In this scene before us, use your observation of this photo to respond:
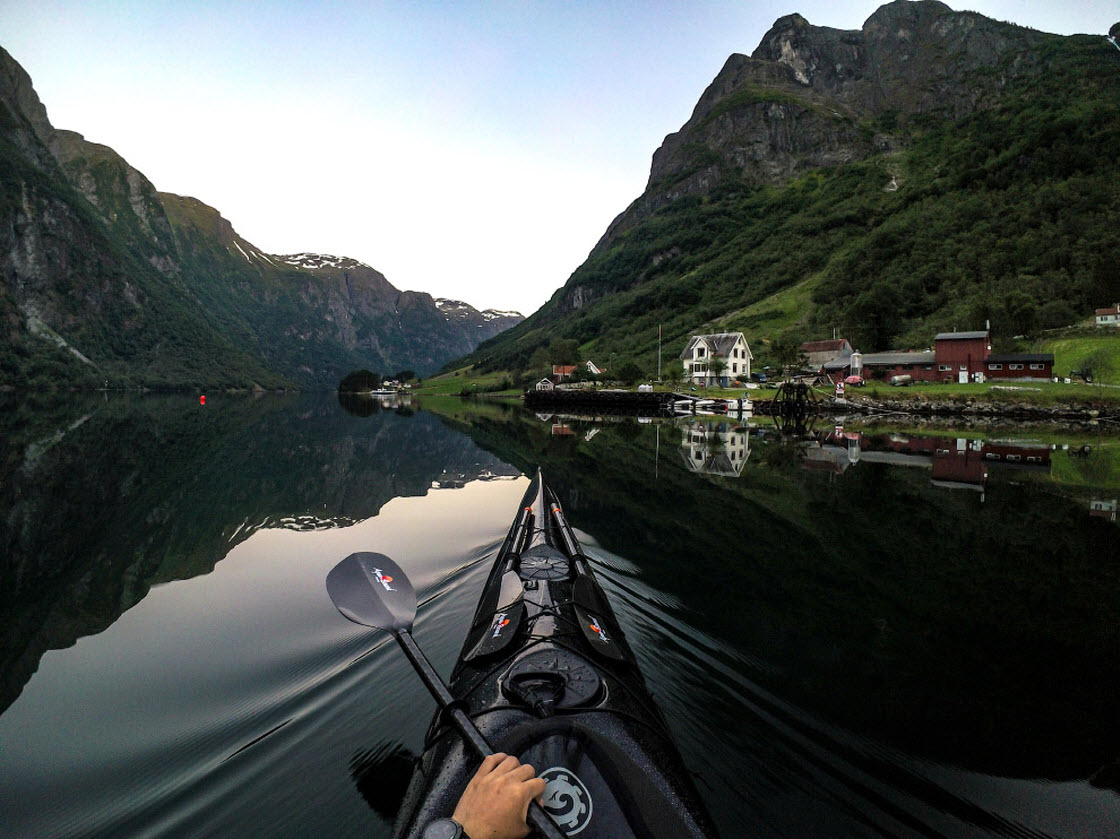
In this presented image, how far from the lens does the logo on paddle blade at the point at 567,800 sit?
2434 millimetres

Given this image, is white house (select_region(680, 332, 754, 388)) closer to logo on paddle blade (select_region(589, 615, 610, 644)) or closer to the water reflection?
the water reflection

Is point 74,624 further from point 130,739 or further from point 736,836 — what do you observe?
point 736,836

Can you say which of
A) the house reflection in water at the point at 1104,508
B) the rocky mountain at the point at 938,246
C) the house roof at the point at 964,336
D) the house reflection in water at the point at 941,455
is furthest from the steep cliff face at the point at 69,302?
the house roof at the point at 964,336

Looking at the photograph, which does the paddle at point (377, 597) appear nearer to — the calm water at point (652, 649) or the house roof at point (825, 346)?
the calm water at point (652, 649)

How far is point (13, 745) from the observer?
4734 millimetres

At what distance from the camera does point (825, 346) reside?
97062 mm

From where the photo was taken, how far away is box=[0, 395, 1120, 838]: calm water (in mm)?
4156

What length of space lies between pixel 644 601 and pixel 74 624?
27.9ft

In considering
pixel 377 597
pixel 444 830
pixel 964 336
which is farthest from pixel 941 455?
pixel 964 336

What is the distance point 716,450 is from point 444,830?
87.0 ft

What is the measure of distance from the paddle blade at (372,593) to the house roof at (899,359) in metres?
77.7

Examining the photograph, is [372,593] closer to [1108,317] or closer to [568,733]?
[568,733]

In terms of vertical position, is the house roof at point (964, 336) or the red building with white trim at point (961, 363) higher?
the house roof at point (964, 336)

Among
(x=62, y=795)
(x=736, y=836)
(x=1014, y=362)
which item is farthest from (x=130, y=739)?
(x=1014, y=362)
